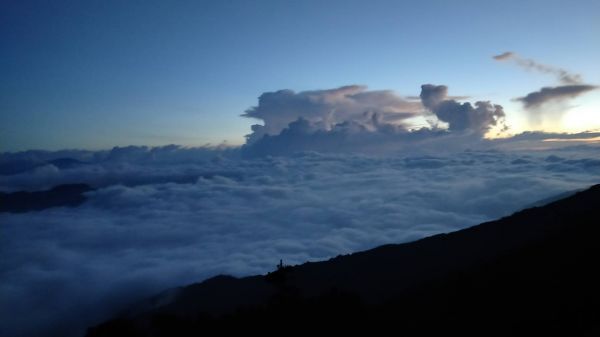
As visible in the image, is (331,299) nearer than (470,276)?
Yes

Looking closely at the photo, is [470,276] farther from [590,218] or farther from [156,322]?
[156,322]

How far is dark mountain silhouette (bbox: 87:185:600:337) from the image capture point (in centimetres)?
4919

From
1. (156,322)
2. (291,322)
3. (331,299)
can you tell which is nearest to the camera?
(291,322)

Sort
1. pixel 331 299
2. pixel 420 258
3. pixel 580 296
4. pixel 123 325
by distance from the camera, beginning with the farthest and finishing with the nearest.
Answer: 1. pixel 420 258
2. pixel 580 296
3. pixel 331 299
4. pixel 123 325

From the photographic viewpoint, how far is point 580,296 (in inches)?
2532

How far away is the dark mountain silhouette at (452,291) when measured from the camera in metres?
49.2

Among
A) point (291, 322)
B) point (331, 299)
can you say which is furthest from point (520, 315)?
point (291, 322)

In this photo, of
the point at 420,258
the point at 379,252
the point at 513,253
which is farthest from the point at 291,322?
the point at 379,252

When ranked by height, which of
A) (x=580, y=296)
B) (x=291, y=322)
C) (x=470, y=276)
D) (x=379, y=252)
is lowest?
(x=379, y=252)

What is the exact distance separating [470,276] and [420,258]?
5676 cm

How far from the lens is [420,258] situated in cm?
15600

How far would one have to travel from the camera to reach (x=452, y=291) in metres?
94.7

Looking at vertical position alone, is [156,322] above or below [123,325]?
below

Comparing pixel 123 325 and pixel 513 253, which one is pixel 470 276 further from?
pixel 123 325
